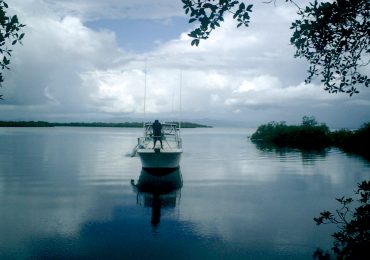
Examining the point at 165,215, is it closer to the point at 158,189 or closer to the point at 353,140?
the point at 158,189

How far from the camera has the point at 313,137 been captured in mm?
75562

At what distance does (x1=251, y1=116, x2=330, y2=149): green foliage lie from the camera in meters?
74.8

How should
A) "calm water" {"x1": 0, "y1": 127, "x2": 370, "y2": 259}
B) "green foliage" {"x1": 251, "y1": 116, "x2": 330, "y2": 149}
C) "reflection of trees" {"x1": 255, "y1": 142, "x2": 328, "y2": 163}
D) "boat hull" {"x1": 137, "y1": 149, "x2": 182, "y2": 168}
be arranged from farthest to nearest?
"green foliage" {"x1": 251, "y1": 116, "x2": 330, "y2": 149} → "reflection of trees" {"x1": 255, "y1": 142, "x2": 328, "y2": 163} → "boat hull" {"x1": 137, "y1": 149, "x2": 182, "y2": 168} → "calm water" {"x1": 0, "y1": 127, "x2": 370, "y2": 259}

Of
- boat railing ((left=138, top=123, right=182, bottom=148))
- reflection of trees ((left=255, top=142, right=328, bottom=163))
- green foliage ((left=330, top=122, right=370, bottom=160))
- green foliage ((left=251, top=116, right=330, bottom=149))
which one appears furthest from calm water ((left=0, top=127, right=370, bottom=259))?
green foliage ((left=251, top=116, right=330, bottom=149))

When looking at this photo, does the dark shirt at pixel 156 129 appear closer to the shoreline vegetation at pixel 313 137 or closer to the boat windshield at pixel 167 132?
the boat windshield at pixel 167 132

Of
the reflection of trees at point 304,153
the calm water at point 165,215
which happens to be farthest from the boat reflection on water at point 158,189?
the reflection of trees at point 304,153

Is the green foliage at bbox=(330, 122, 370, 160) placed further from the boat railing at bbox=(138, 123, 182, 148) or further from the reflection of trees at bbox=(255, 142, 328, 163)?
the boat railing at bbox=(138, 123, 182, 148)

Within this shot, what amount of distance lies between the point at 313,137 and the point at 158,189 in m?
61.0

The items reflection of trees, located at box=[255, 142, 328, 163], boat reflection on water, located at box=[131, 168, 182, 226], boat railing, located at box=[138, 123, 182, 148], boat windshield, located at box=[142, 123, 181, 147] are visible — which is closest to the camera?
boat reflection on water, located at box=[131, 168, 182, 226]

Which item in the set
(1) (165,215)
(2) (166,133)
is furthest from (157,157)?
(1) (165,215)

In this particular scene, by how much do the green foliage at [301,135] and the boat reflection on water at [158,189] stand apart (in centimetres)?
5167

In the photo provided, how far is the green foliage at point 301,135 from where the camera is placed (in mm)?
74750

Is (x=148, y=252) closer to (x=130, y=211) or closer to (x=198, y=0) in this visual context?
(x=130, y=211)

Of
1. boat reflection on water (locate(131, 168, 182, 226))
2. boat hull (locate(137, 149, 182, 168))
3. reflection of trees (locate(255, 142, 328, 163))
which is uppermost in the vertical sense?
boat hull (locate(137, 149, 182, 168))
